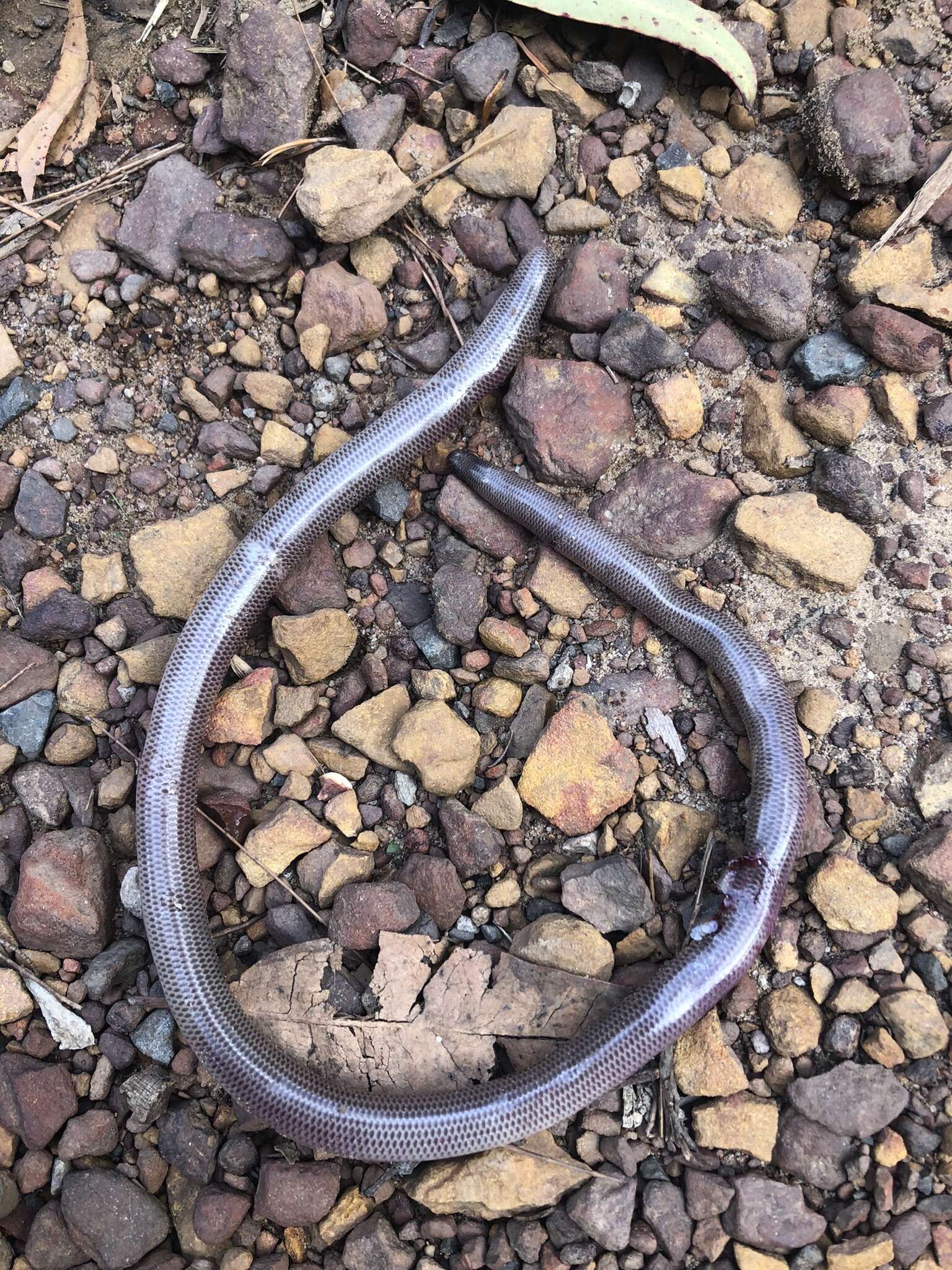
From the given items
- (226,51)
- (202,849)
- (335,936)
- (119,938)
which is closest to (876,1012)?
(335,936)

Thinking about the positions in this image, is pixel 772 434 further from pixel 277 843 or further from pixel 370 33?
pixel 277 843

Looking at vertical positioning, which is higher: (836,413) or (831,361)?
(831,361)

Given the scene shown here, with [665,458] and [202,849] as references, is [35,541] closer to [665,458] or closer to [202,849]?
[202,849]

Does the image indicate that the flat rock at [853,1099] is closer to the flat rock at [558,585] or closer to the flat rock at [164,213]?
the flat rock at [558,585]

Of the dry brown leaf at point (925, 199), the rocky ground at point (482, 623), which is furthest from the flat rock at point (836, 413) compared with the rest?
the dry brown leaf at point (925, 199)

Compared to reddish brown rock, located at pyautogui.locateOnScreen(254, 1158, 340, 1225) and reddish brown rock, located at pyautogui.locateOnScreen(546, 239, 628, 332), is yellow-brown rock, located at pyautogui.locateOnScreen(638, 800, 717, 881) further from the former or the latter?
reddish brown rock, located at pyautogui.locateOnScreen(546, 239, 628, 332)

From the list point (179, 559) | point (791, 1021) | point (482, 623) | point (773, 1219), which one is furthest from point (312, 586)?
point (773, 1219)
